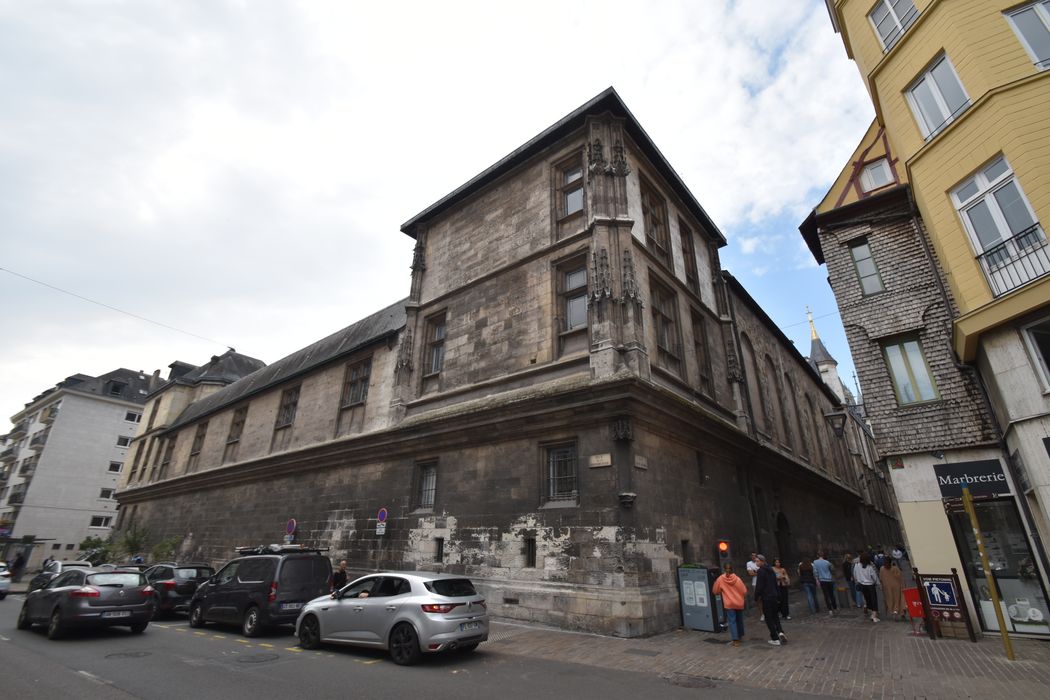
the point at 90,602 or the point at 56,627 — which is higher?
the point at 90,602

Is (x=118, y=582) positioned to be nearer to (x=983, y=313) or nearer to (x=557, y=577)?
(x=557, y=577)

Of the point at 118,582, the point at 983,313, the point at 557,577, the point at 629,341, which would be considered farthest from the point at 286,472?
the point at 983,313

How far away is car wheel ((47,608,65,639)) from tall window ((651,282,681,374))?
14565 millimetres

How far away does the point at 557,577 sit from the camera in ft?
34.2

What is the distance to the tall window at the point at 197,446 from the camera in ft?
89.4

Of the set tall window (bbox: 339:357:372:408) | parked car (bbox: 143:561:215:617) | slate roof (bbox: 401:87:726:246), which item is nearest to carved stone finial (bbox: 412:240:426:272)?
slate roof (bbox: 401:87:726:246)

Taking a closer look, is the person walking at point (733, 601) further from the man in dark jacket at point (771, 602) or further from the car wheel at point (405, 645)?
the car wheel at point (405, 645)

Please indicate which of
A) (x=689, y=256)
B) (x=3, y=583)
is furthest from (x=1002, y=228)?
(x=3, y=583)

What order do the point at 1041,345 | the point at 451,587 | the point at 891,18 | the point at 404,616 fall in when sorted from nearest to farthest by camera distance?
the point at 404,616
the point at 451,587
the point at 1041,345
the point at 891,18

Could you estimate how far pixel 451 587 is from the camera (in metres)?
8.02

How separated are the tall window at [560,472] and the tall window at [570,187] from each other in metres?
7.14

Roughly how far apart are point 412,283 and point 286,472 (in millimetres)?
9487

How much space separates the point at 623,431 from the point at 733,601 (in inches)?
147

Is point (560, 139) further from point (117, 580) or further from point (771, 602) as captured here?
point (117, 580)
